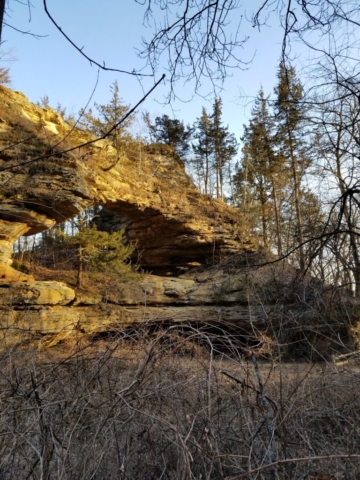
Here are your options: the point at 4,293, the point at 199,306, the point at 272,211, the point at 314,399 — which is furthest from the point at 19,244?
the point at 314,399

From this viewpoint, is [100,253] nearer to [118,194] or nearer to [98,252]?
[98,252]

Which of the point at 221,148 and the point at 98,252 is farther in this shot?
the point at 221,148

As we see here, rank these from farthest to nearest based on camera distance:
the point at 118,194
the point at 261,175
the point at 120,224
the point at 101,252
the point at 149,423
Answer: the point at 261,175
the point at 120,224
the point at 118,194
the point at 101,252
the point at 149,423

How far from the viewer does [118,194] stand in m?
14.6

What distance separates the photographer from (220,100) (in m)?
2.15

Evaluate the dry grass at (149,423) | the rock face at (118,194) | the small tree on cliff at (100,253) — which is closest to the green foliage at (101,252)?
the small tree on cliff at (100,253)

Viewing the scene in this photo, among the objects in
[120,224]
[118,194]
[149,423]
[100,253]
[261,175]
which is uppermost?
[261,175]

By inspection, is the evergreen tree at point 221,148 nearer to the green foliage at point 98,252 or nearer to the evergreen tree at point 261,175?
the evergreen tree at point 261,175

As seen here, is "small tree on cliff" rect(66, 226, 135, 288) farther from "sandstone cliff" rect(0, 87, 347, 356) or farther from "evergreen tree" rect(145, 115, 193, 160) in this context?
"evergreen tree" rect(145, 115, 193, 160)

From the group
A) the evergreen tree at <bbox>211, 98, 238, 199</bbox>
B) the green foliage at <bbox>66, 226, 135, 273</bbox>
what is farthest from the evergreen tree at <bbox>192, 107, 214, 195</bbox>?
the green foliage at <bbox>66, 226, 135, 273</bbox>

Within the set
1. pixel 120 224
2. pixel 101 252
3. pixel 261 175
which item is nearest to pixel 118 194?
pixel 101 252

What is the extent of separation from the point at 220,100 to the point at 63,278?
1245cm

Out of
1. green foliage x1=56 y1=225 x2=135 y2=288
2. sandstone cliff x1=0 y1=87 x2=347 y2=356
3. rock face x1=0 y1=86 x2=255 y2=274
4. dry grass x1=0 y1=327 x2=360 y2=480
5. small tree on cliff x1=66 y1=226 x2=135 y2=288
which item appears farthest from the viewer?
small tree on cliff x1=66 y1=226 x2=135 y2=288

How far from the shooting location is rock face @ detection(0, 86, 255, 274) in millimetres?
10961
